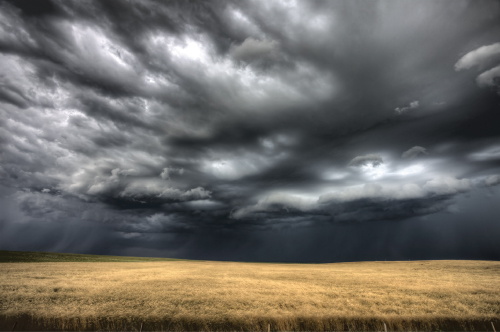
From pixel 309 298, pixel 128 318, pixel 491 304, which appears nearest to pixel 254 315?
pixel 309 298

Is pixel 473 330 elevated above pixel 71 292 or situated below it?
below

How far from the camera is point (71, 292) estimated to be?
29203mm

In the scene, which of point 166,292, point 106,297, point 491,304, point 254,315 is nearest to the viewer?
point 254,315

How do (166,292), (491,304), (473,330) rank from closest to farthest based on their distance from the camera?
(473,330)
(491,304)
(166,292)

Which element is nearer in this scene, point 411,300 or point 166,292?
point 411,300

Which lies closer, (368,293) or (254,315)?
(254,315)

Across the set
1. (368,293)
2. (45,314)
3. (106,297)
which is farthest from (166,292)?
(368,293)

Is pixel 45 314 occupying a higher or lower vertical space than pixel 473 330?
higher

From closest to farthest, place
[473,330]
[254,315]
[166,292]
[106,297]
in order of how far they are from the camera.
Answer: [473,330], [254,315], [106,297], [166,292]

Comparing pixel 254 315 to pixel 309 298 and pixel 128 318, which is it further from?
pixel 128 318

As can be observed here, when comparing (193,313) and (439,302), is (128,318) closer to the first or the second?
(193,313)

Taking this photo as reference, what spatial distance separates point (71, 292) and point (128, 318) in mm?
13288

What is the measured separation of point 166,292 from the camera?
30234mm

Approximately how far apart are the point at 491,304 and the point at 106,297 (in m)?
41.1
